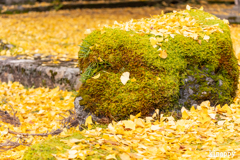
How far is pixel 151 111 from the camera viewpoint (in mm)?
2787

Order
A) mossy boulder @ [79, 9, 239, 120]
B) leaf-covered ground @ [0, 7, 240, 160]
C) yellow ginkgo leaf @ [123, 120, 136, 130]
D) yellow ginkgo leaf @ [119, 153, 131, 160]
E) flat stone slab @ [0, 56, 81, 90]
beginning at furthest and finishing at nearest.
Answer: flat stone slab @ [0, 56, 81, 90] < mossy boulder @ [79, 9, 239, 120] < yellow ginkgo leaf @ [123, 120, 136, 130] < leaf-covered ground @ [0, 7, 240, 160] < yellow ginkgo leaf @ [119, 153, 131, 160]

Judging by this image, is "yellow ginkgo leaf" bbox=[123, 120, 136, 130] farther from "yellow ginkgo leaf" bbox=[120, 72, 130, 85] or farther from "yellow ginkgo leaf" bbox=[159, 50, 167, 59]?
"yellow ginkgo leaf" bbox=[159, 50, 167, 59]

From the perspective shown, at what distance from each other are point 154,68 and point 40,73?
260 cm

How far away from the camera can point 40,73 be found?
4.70 metres

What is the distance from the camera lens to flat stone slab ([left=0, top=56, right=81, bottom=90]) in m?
4.46

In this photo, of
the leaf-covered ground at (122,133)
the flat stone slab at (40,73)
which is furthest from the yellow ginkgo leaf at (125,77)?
the flat stone slab at (40,73)

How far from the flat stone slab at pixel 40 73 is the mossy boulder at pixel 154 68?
4.69 ft

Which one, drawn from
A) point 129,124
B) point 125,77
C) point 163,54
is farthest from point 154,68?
point 129,124

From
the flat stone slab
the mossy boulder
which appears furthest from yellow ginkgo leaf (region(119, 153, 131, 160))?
the flat stone slab

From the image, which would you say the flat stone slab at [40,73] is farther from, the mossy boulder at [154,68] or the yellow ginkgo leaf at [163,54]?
the yellow ginkgo leaf at [163,54]

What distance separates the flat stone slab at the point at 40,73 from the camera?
4460mm

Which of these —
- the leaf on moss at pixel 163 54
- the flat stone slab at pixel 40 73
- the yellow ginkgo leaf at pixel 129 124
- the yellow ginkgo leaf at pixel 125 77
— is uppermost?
the leaf on moss at pixel 163 54

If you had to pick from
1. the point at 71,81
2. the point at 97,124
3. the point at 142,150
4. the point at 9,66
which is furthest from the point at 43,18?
the point at 142,150

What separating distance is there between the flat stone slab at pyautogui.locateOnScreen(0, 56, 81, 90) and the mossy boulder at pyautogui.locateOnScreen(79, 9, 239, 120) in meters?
1.43
